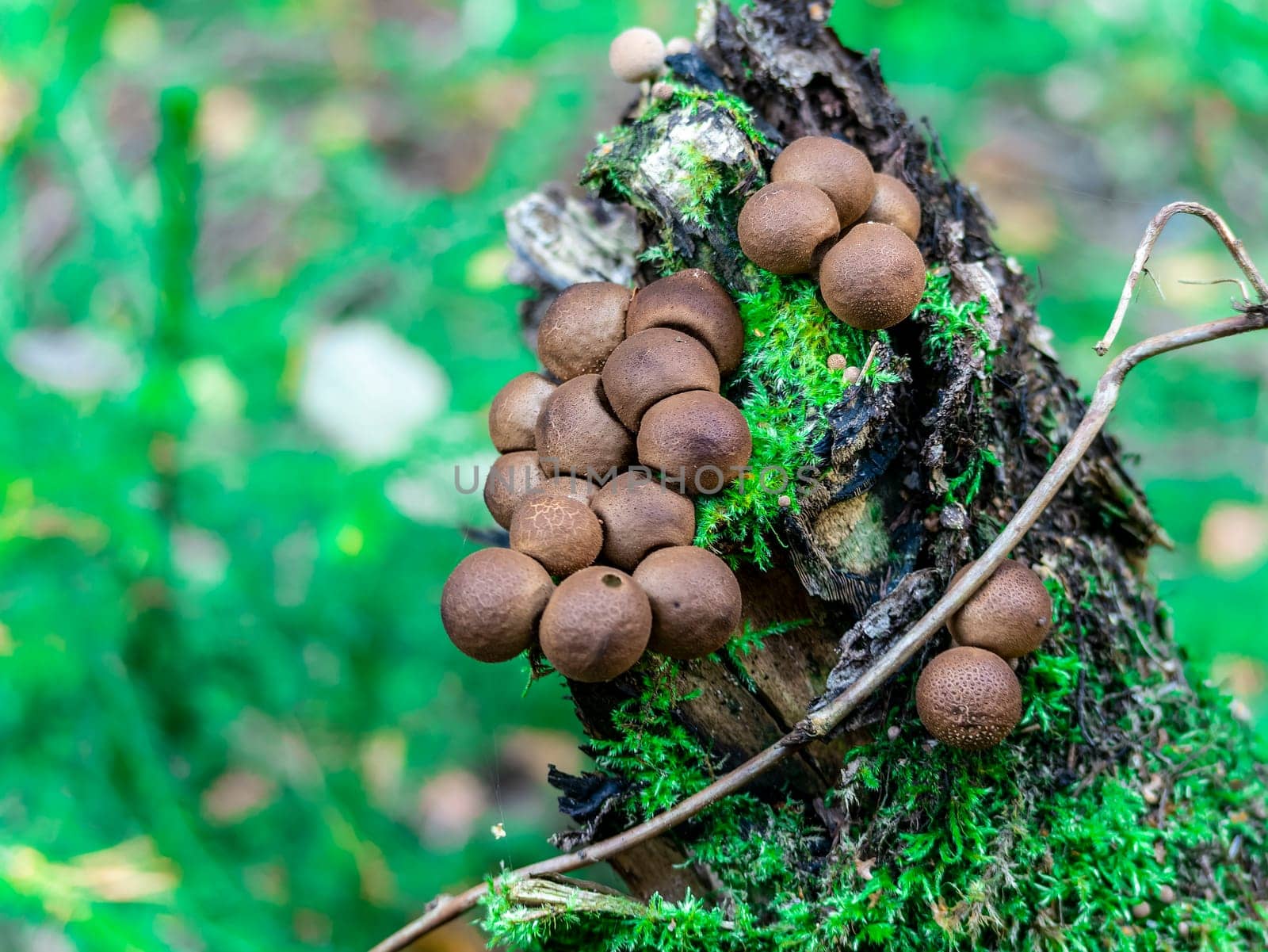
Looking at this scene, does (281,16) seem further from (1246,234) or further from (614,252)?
(1246,234)

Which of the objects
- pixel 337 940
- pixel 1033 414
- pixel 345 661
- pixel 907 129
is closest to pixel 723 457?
pixel 1033 414

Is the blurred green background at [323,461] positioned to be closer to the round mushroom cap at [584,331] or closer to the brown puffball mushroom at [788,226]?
the round mushroom cap at [584,331]

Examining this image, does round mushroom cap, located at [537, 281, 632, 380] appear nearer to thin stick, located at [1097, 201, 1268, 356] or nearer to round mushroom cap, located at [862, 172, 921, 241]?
round mushroom cap, located at [862, 172, 921, 241]

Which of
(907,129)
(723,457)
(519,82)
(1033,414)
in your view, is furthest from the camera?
(519,82)

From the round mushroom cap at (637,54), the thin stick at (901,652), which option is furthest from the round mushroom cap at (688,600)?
the round mushroom cap at (637,54)

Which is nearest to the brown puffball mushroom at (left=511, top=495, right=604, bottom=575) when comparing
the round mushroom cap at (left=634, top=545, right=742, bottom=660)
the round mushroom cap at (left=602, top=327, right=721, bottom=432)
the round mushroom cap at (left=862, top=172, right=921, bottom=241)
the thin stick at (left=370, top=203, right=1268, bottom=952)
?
the round mushroom cap at (left=634, top=545, right=742, bottom=660)

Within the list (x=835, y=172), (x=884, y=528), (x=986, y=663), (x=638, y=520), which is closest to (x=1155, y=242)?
(x=835, y=172)
